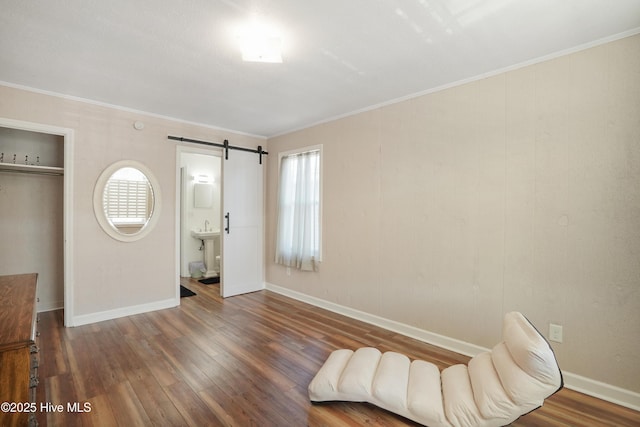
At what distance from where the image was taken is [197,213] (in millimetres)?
5867

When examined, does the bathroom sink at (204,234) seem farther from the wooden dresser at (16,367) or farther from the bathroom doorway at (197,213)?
the wooden dresser at (16,367)

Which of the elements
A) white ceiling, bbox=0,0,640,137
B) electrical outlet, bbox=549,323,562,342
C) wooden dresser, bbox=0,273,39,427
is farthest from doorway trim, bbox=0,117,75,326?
electrical outlet, bbox=549,323,562,342

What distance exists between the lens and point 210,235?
5648 mm

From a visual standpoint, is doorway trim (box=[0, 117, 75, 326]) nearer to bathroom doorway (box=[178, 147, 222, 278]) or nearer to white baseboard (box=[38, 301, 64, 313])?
white baseboard (box=[38, 301, 64, 313])

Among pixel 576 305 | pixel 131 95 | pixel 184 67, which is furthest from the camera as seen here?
pixel 131 95

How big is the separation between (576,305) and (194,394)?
2.88 meters

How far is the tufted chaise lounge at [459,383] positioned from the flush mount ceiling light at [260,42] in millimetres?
2248

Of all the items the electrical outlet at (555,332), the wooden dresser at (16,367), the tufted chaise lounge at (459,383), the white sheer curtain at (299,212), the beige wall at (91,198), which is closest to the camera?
the wooden dresser at (16,367)

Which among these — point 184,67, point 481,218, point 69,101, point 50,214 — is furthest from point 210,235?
point 481,218

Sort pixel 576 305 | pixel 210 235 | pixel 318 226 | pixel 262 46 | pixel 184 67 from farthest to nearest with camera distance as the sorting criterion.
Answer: pixel 210 235 < pixel 318 226 < pixel 184 67 < pixel 576 305 < pixel 262 46

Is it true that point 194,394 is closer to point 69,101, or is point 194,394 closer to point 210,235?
point 69,101

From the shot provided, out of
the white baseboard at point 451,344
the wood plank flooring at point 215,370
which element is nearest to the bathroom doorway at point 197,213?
the white baseboard at point 451,344

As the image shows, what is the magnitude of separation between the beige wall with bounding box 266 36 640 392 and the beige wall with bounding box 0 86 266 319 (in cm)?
241

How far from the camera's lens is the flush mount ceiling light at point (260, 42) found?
200 cm
